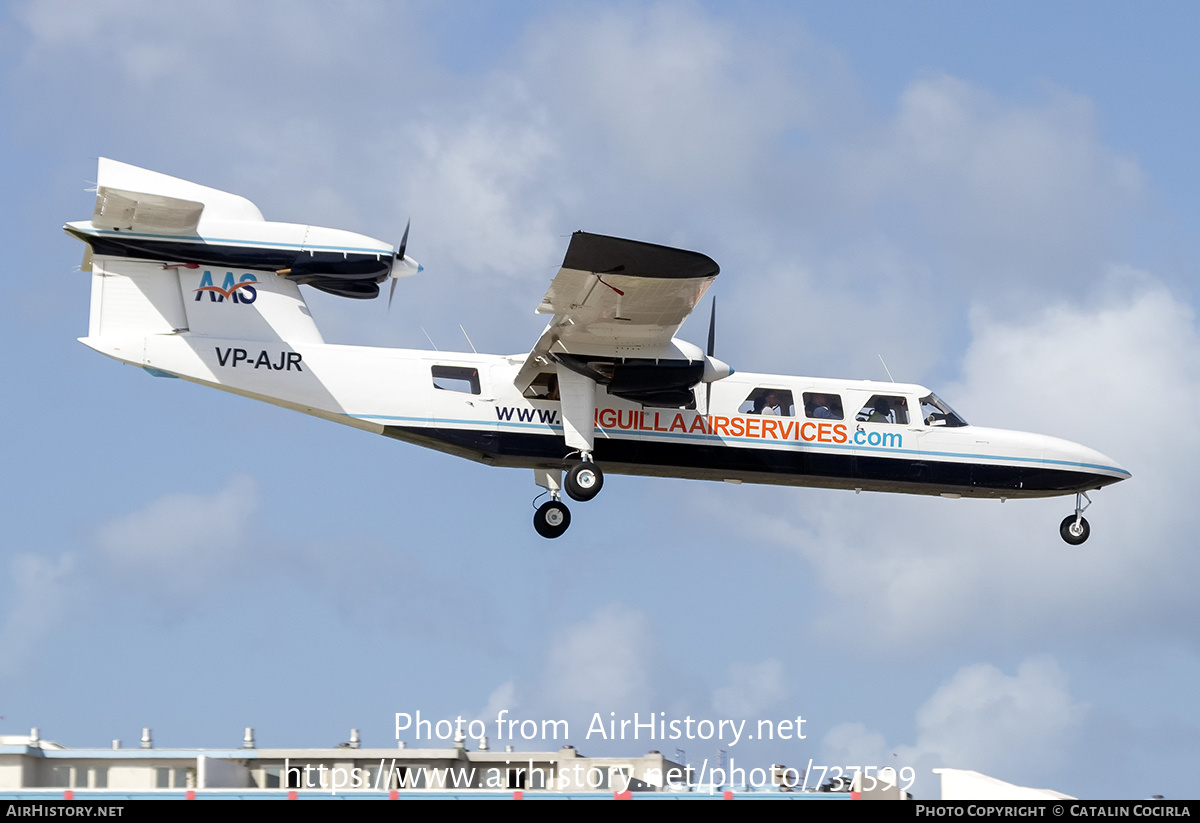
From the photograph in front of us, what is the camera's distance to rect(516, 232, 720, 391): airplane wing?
21.0 metres

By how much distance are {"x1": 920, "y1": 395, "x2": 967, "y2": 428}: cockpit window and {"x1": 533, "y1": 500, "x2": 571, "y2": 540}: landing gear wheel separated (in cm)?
605

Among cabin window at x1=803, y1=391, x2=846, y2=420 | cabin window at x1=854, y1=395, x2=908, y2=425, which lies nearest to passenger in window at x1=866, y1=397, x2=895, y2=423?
cabin window at x1=854, y1=395, x2=908, y2=425

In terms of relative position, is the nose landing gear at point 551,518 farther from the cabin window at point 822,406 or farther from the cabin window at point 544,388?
the cabin window at point 822,406

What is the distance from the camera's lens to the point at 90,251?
76.8ft

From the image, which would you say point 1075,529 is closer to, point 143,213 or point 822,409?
point 822,409

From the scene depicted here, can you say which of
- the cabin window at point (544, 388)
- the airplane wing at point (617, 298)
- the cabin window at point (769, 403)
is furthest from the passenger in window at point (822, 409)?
the cabin window at point (544, 388)

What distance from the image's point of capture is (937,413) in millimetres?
25359

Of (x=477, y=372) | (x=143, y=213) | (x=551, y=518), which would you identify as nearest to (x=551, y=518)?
(x=551, y=518)

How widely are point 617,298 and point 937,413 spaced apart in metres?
6.34

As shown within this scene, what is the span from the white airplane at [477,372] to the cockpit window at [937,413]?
26cm
